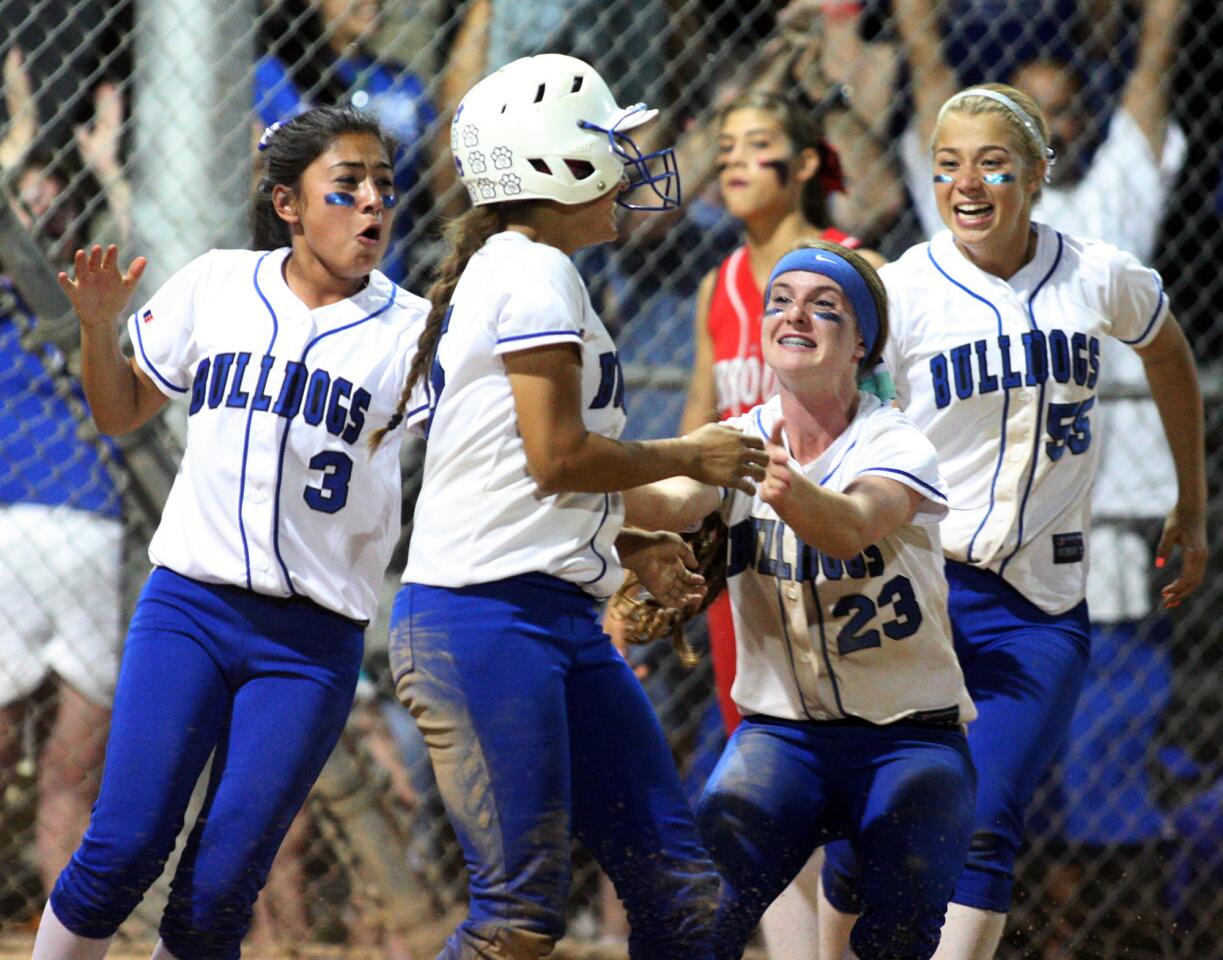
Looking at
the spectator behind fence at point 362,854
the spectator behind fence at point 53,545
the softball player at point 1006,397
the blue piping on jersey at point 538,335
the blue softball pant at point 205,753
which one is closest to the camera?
the blue piping on jersey at point 538,335

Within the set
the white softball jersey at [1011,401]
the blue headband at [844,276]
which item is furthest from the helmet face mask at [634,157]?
the white softball jersey at [1011,401]

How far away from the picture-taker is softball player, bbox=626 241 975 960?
2.87 metres

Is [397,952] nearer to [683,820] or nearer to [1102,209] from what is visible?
[683,820]

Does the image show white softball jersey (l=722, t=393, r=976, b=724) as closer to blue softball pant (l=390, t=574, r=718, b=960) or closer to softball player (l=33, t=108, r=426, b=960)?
blue softball pant (l=390, t=574, r=718, b=960)

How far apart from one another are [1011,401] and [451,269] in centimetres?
129

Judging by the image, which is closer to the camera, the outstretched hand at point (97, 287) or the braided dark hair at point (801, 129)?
the outstretched hand at point (97, 287)

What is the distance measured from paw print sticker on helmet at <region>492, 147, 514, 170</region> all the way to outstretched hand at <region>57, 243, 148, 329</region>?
821 millimetres

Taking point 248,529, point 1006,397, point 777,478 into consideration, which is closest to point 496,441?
point 777,478

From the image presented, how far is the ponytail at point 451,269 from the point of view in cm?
278

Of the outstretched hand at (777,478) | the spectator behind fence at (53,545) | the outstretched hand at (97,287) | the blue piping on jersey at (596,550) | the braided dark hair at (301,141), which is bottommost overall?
the spectator behind fence at (53,545)

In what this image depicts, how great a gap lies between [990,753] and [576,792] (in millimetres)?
956

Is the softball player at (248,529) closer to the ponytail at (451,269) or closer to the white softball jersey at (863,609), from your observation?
the ponytail at (451,269)

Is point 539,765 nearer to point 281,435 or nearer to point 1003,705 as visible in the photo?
point 281,435

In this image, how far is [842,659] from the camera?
2951 mm
